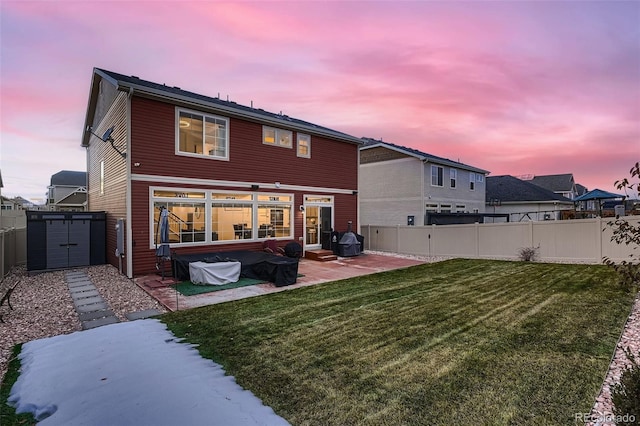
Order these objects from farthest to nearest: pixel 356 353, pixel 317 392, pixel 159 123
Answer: pixel 159 123 → pixel 356 353 → pixel 317 392

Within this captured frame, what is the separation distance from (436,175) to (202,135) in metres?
15.4

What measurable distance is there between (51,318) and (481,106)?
17445 mm

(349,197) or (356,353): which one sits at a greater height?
(349,197)

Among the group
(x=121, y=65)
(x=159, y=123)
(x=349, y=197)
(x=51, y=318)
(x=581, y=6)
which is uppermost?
(x=121, y=65)

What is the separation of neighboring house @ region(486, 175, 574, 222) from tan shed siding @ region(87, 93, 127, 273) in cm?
2681

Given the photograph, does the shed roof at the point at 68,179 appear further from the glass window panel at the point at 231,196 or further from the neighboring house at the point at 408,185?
the glass window panel at the point at 231,196

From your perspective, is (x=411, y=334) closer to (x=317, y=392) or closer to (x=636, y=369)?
(x=317, y=392)

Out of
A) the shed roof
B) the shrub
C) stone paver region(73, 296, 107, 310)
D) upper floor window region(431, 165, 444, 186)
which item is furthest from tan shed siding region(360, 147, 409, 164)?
the shed roof

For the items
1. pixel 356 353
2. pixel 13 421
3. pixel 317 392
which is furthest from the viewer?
pixel 356 353

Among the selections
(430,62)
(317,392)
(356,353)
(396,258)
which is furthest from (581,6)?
(317,392)

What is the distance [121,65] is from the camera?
13.9m

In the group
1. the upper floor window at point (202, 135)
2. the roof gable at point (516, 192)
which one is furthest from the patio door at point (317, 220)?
the roof gable at point (516, 192)

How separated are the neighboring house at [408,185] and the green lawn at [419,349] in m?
12.3

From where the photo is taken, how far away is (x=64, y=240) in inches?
413
